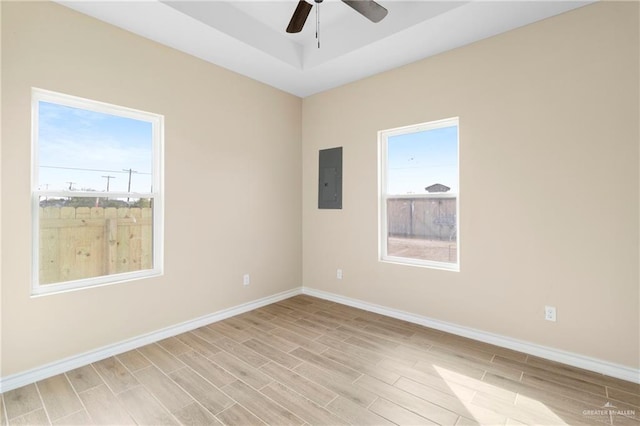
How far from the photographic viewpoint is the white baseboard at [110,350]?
216 cm

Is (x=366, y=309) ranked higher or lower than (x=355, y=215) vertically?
lower

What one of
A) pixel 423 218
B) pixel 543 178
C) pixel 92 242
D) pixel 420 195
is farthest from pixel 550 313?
pixel 92 242

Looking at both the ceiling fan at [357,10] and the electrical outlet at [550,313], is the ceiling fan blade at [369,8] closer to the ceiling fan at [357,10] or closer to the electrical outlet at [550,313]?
the ceiling fan at [357,10]

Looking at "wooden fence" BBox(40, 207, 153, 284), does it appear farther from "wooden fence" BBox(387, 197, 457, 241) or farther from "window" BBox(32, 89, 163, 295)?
"wooden fence" BBox(387, 197, 457, 241)

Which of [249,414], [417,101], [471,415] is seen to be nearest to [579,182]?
[417,101]

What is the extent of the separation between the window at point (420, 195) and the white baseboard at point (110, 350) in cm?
192

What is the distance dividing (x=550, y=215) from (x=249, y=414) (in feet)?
8.93

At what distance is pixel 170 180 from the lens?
3016mm

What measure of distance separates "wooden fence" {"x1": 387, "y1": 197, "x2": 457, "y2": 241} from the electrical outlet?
96 centimetres

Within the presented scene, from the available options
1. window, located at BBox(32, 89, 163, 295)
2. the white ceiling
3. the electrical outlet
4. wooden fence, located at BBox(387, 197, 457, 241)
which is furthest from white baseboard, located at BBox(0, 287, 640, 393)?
the white ceiling

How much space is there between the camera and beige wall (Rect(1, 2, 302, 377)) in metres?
2.18

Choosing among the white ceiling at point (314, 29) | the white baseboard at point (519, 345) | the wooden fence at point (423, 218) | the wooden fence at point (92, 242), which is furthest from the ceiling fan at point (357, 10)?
the white baseboard at point (519, 345)

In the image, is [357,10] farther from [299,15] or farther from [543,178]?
[543,178]

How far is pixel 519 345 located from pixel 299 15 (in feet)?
10.6
